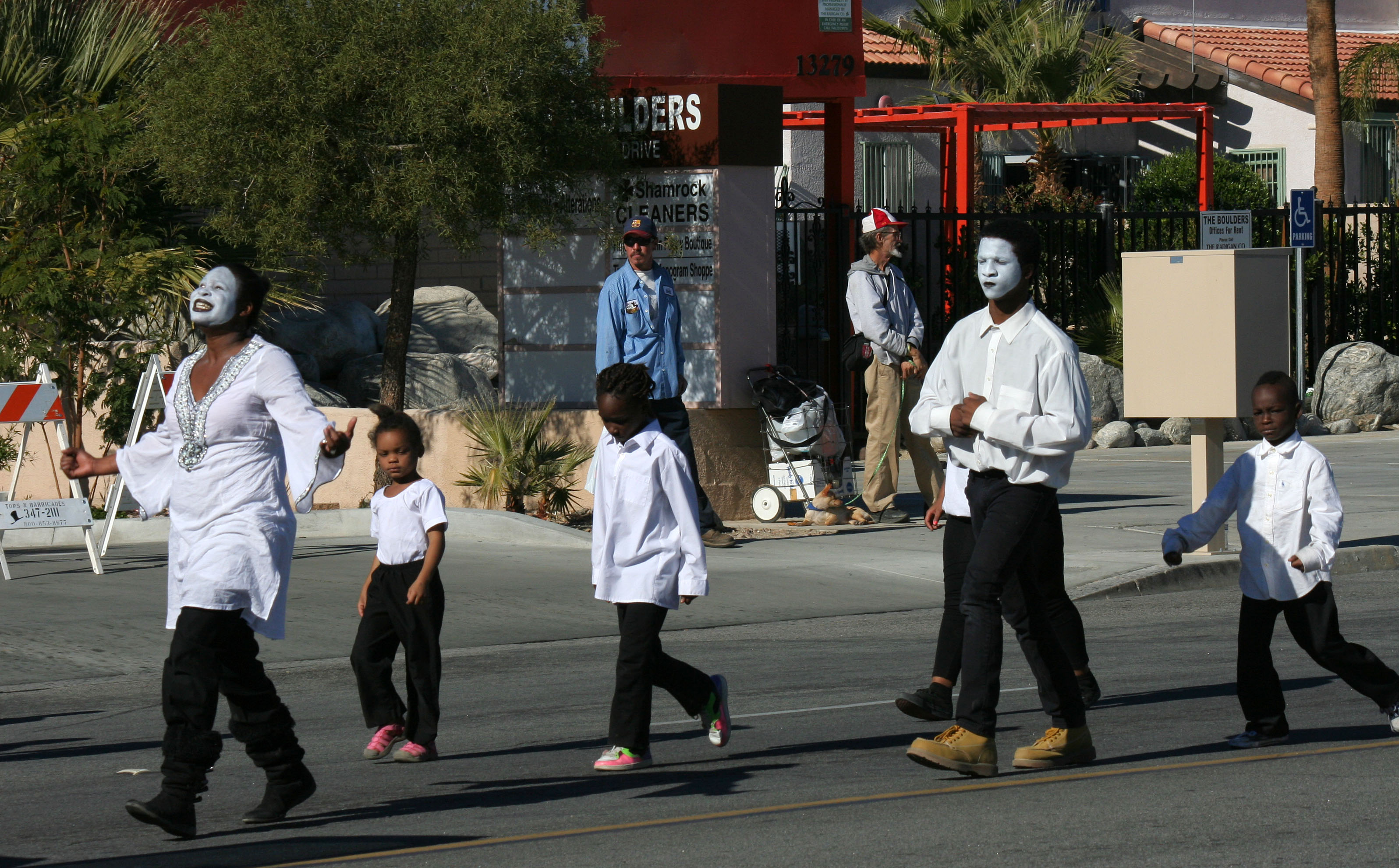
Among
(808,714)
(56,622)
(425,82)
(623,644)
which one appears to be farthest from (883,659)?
(425,82)

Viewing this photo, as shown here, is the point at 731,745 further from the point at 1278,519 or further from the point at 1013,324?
the point at 1278,519

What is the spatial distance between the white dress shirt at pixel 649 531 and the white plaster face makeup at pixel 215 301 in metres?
1.46

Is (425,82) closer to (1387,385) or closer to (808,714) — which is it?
(808,714)

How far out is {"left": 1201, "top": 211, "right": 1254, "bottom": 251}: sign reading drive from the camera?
19.6 m

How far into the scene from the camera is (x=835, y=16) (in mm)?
19156

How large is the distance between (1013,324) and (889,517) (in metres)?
7.78

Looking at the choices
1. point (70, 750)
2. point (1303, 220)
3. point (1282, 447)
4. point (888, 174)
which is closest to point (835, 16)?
point (1303, 220)

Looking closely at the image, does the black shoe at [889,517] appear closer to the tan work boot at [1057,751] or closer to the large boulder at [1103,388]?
A: the large boulder at [1103,388]

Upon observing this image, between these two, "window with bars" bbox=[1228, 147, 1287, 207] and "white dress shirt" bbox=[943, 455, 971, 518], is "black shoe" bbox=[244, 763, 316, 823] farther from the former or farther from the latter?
"window with bars" bbox=[1228, 147, 1287, 207]

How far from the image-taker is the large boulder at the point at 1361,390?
70.6ft

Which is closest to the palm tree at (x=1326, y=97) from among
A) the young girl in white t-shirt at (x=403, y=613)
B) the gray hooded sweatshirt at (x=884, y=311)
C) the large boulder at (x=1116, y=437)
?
the large boulder at (x=1116, y=437)

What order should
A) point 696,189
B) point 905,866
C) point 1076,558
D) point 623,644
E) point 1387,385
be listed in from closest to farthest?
point 905,866
point 623,644
point 1076,558
point 696,189
point 1387,385

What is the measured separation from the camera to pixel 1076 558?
12.1m

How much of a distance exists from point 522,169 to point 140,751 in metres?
6.37
